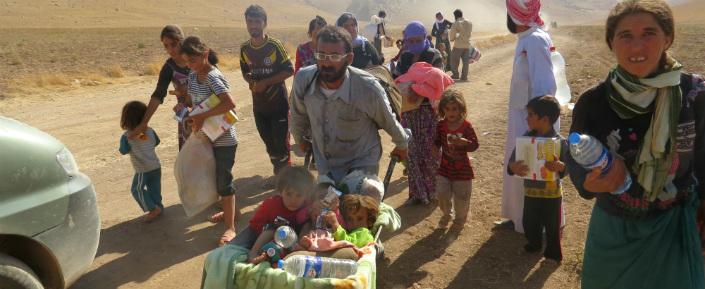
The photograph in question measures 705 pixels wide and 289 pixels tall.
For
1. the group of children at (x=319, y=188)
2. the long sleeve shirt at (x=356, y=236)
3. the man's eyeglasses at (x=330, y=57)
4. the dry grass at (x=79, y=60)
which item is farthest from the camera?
the dry grass at (x=79, y=60)

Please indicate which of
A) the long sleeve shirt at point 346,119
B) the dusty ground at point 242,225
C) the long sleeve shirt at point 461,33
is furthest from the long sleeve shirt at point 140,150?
the long sleeve shirt at point 461,33

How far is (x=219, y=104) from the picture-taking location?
508 cm

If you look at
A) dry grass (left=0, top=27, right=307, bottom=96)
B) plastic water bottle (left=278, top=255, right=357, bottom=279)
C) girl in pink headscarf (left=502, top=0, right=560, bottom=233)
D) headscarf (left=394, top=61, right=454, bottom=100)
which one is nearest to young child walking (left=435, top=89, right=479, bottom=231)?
headscarf (left=394, top=61, right=454, bottom=100)

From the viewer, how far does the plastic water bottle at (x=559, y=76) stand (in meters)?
5.04

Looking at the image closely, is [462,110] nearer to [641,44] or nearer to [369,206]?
[369,206]

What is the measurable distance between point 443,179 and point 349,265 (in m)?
2.47

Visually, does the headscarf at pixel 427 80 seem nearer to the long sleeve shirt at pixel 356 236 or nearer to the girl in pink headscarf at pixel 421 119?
the girl in pink headscarf at pixel 421 119

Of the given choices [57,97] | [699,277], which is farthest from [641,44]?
[57,97]

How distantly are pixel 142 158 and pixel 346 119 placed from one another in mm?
2525

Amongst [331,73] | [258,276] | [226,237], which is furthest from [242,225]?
[258,276]

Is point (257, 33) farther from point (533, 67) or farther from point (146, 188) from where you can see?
point (533, 67)

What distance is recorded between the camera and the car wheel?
3246 mm

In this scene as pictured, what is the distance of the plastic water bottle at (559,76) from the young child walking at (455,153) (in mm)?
785

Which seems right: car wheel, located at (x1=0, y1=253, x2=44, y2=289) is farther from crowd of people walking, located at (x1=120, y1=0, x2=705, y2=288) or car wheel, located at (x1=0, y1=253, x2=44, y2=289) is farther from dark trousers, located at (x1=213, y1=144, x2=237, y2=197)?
dark trousers, located at (x1=213, y1=144, x2=237, y2=197)
